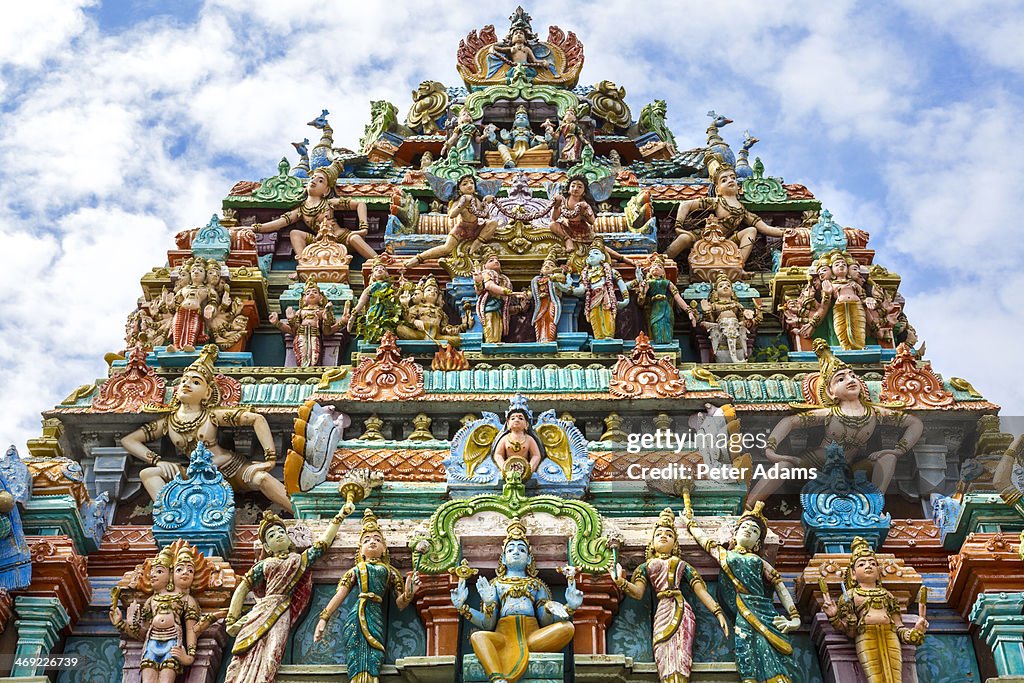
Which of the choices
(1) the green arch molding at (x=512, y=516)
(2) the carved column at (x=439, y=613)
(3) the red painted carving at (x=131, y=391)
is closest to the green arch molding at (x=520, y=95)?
(3) the red painted carving at (x=131, y=391)

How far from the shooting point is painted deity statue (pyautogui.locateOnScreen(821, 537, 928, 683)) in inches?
457

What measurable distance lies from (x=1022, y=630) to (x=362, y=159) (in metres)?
12.6

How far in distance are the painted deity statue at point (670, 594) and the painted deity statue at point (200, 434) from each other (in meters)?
4.20

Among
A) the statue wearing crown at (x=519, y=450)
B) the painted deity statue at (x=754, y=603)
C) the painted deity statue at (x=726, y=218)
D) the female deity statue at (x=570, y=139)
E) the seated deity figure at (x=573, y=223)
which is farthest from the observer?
the female deity statue at (x=570, y=139)

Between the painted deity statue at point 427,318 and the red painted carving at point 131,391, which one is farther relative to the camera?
A: the painted deity statue at point 427,318

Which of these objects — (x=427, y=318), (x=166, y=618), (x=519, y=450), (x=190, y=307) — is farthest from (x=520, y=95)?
(x=166, y=618)

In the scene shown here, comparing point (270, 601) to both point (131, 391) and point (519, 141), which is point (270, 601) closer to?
point (131, 391)

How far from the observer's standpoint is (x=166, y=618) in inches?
465

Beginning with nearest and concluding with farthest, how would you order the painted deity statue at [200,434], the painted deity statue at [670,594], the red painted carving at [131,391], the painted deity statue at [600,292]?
the painted deity statue at [670,594]
the painted deity statue at [200,434]
the red painted carving at [131,391]
the painted deity statue at [600,292]

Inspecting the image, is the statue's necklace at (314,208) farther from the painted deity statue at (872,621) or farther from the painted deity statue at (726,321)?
the painted deity statue at (872,621)

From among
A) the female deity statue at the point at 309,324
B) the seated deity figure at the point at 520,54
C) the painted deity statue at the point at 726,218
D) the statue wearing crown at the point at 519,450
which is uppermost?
the seated deity figure at the point at 520,54

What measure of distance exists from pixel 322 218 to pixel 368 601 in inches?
335

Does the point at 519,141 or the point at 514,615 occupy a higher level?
the point at 519,141

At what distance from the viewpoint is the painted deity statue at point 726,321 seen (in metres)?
16.9
